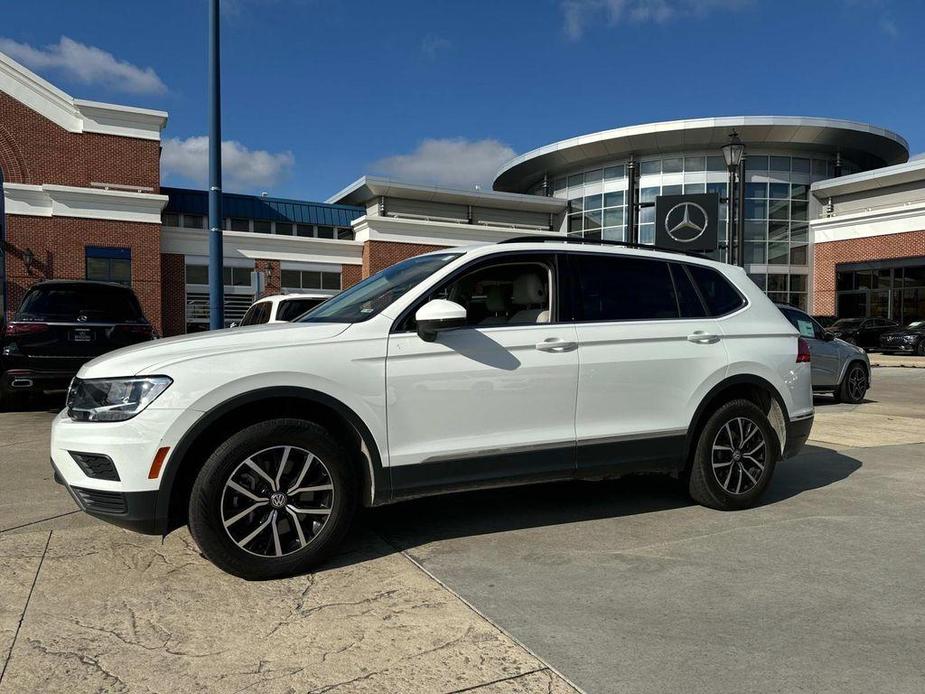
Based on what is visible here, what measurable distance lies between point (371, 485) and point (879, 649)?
2485mm

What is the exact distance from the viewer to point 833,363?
11727 mm

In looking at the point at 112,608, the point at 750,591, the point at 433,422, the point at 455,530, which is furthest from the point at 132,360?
the point at 750,591

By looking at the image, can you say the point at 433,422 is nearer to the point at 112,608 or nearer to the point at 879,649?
the point at 112,608

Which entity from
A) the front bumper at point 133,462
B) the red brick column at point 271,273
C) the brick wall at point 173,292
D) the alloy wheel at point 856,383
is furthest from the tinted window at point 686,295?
the red brick column at point 271,273

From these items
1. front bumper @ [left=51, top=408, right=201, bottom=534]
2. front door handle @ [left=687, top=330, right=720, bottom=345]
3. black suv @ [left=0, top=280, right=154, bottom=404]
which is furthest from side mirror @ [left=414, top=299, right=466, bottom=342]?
black suv @ [left=0, top=280, right=154, bottom=404]

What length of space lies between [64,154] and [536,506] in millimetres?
27639

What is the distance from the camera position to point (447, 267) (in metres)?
4.28

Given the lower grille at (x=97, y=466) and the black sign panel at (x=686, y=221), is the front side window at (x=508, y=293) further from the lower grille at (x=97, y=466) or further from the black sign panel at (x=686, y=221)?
the black sign panel at (x=686, y=221)

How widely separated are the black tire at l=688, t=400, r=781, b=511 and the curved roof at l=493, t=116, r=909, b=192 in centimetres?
3455

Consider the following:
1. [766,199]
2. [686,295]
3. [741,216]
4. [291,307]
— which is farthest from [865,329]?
[686,295]

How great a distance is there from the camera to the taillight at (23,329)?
905cm

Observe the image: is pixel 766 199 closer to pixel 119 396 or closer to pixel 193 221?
pixel 193 221

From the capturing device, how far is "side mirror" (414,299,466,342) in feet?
12.5

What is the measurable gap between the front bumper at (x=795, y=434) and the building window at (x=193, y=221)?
1293 inches
